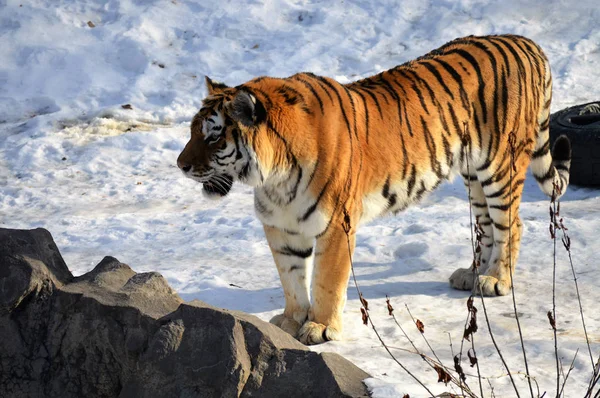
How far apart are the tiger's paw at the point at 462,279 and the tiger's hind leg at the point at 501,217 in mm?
72

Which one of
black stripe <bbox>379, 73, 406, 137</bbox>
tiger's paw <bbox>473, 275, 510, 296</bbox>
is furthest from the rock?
tiger's paw <bbox>473, 275, 510, 296</bbox>

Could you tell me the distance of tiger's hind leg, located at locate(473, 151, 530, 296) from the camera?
5.28 m

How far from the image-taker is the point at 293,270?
15.5 feet

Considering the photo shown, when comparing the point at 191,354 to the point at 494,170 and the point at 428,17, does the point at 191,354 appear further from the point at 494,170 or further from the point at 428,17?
the point at 428,17

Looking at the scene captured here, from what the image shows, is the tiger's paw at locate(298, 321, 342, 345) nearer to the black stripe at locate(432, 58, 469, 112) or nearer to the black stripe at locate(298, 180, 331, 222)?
the black stripe at locate(298, 180, 331, 222)

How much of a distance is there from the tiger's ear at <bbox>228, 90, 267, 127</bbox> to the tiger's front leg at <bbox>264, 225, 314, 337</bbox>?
25.9 inches

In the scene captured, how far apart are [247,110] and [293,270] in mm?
960

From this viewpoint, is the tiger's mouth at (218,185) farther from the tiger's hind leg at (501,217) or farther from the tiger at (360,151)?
the tiger's hind leg at (501,217)

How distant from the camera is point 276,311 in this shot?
201 inches

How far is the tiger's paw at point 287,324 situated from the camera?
183 inches

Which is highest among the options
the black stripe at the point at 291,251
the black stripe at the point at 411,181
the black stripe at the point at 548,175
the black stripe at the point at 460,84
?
the black stripe at the point at 460,84

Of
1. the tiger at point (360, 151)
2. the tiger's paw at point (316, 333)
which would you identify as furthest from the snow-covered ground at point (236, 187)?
the tiger at point (360, 151)

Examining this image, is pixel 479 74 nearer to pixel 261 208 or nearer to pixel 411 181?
pixel 411 181

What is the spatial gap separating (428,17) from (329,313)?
23.7 feet
